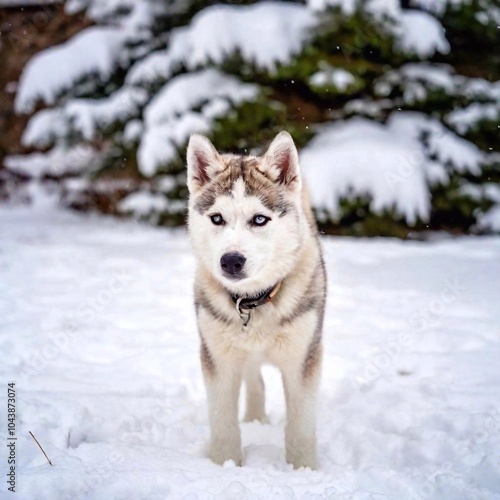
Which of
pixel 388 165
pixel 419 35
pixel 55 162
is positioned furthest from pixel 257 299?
pixel 55 162

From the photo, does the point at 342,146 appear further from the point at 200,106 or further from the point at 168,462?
the point at 168,462

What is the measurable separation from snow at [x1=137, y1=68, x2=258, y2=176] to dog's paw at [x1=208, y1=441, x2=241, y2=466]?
533 cm

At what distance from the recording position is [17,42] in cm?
1082

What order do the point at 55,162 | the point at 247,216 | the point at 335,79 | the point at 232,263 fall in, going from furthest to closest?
1. the point at 55,162
2. the point at 335,79
3. the point at 247,216
4. the point at 232,263

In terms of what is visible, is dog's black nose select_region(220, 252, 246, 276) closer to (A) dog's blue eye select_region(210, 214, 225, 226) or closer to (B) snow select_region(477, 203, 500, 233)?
(A) dog's blue eye select_region(210, 214, 225, 226)

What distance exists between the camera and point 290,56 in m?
7.33

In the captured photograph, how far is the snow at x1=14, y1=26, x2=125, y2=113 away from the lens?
332 inches

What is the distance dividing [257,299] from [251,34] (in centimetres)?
552

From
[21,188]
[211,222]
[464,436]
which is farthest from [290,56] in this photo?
[21,188]

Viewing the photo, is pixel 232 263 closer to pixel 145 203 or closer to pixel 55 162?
pixel 145 203

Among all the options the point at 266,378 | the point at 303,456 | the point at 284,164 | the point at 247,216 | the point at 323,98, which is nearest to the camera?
the point at 247,216

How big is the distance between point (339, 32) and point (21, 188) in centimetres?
732

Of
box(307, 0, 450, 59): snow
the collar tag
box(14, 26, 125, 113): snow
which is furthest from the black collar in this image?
box(14, 26, 125, 113): snow

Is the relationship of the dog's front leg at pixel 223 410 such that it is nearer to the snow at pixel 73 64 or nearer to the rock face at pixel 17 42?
the snow at pixel 73 64
